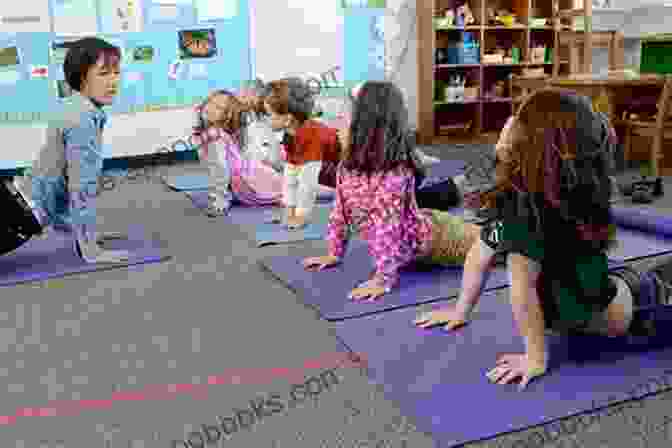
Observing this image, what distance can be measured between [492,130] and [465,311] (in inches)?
207

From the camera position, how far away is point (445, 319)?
208 cm

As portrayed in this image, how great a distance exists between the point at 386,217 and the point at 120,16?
3745 millimetres

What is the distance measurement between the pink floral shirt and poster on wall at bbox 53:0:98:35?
3.53 metres

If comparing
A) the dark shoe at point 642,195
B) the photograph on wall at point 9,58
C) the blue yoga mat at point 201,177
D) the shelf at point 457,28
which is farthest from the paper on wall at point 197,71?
the dark shoe at point 642,195

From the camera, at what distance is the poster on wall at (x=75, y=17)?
5.09m

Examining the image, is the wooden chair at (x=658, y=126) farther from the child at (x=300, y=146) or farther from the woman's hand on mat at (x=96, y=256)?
the woman's hand on mat at (x=96, y=256)

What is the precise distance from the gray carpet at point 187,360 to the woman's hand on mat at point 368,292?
17 cm

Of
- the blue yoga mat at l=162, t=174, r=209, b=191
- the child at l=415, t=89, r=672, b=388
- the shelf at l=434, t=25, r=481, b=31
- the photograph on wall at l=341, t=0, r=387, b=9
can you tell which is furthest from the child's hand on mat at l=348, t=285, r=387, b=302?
the shelf at l=434, t=25, r=481, b=31

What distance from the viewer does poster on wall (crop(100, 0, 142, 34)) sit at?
521cm

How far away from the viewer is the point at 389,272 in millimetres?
2369

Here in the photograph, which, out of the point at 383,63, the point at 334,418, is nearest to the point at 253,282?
the point at 334,418

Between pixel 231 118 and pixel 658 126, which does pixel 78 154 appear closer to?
pixel 231 118

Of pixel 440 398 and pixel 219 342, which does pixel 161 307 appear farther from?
pixel 440 398

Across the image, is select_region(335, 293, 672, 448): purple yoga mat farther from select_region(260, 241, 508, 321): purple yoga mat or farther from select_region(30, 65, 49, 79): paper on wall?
select_region(30, 65, 49, 79): paper on wall
